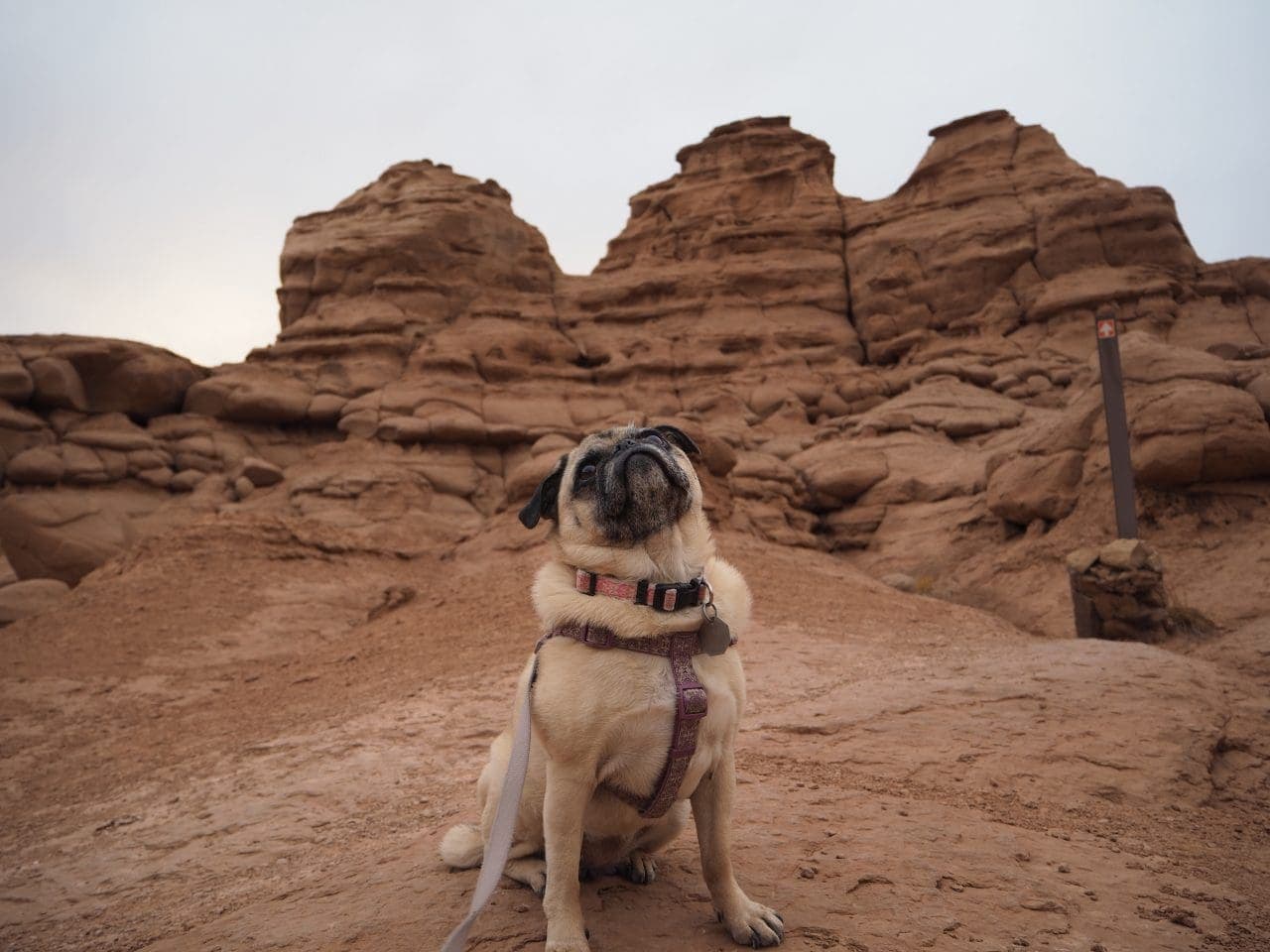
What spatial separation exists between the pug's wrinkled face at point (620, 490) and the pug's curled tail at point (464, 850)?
1.40 metres

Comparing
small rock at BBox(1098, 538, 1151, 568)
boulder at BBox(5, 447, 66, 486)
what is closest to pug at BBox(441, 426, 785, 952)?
small rock at BBox(1098, 538, 1151, 568)

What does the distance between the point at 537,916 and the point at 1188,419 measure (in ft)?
43.2

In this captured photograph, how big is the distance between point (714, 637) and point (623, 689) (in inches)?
15.0

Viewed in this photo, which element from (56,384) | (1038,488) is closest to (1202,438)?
(1038,488)

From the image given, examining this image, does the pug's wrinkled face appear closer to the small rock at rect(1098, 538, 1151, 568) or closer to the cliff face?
the small rock at rect(1098, 538, 1151, 568)

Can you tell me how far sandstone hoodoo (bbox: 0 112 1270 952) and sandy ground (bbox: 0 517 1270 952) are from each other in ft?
0.12

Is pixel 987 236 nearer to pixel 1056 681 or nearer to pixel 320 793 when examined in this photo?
pixel 1056 681

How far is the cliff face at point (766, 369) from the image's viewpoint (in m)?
14.1

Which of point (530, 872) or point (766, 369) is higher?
point (766, 369)

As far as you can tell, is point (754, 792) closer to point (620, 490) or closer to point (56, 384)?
point (620, 490)

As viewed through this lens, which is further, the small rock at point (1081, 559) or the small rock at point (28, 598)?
the small rock at point (28, 598)

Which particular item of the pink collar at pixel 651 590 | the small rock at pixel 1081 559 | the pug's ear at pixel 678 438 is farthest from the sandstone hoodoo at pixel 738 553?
the pug's ear at pixel 678 438

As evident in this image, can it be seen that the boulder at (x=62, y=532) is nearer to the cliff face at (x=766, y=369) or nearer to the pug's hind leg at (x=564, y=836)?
the cliff face at (x=766, y=369)

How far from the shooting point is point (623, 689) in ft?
8.13
